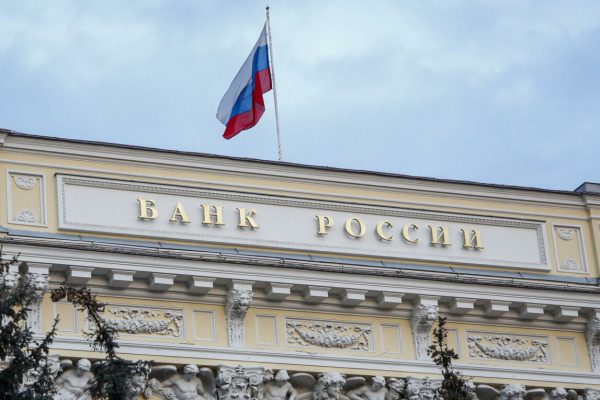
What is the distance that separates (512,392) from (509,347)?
901 millimetres

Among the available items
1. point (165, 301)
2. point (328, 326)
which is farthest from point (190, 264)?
point (328, 326)

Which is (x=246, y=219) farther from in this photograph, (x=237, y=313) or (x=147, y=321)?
(x=147, y=321)

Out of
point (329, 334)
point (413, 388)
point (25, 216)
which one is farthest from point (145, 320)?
point (413, 388)

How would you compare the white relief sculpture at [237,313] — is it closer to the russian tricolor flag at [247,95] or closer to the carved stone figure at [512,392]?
the russian tricolor flag at [247,95]

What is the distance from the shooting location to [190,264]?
3303 cm

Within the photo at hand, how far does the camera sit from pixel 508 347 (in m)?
35.7

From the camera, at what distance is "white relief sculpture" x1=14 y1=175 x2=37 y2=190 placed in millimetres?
33094

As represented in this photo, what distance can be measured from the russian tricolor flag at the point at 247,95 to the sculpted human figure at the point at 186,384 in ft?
19.5

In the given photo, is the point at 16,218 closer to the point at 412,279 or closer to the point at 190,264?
the point at 190,264

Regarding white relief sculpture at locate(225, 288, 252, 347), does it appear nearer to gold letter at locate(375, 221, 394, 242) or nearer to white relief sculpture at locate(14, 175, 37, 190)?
gold letter at locate(375, 221, 394, 242)

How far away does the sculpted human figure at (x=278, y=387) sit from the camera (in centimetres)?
3341

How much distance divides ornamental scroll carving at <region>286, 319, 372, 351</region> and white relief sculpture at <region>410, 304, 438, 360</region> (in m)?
0.86

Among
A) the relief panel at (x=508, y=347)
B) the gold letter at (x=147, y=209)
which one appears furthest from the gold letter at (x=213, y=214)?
the relief panel at (x=508, y=347)

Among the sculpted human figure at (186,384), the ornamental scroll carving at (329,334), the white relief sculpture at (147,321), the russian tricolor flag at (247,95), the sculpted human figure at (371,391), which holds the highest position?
the russian tricolor flag at (247,95)
